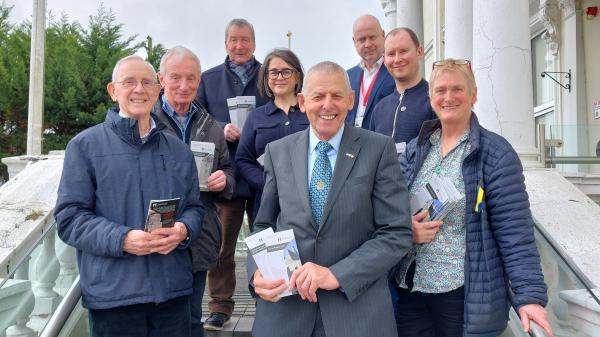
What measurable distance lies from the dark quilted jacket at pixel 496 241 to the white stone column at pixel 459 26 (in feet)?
20.9

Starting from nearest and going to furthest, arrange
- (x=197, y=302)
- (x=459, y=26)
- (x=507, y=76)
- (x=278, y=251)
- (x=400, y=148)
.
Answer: (x=278, y=251) → (x=400, y=148) → (x=197, y=302) → (x=507, y=76) → (x=459, y=26)

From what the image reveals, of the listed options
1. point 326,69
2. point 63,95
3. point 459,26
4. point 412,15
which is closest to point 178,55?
point 326,69

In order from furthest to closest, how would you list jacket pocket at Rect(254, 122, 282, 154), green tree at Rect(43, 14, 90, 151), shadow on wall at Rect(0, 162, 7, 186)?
Result: green tree at Rect(43, 14, 90, 151) < shadow on wall at Rect(0, 162, 7, 186) < jacket pocket at Rect(254, 122, 282, 154)

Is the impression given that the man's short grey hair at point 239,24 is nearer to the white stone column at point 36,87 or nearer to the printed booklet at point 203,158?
the printed booklet at point 203,158

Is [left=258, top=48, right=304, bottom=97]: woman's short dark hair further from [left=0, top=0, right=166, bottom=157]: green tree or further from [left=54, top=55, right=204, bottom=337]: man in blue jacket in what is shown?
[left=0, top=0, right=166, bottom=157]: green tree

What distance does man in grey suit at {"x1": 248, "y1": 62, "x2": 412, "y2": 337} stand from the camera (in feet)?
6.89

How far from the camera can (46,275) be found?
10.3ft

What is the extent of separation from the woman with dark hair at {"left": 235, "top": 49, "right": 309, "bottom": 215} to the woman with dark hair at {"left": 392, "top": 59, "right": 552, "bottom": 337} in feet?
3.62

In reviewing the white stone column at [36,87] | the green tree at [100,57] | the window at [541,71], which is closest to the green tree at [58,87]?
the green tree at [100,57]

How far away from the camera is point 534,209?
4.12m

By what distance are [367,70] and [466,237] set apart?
6.53ft

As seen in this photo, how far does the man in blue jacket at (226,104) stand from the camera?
12.9 feet

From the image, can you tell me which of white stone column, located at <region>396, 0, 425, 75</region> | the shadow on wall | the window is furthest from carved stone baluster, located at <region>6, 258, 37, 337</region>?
the shadow on wall

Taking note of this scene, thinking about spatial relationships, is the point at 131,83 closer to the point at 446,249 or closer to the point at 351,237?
the point at 351,237
